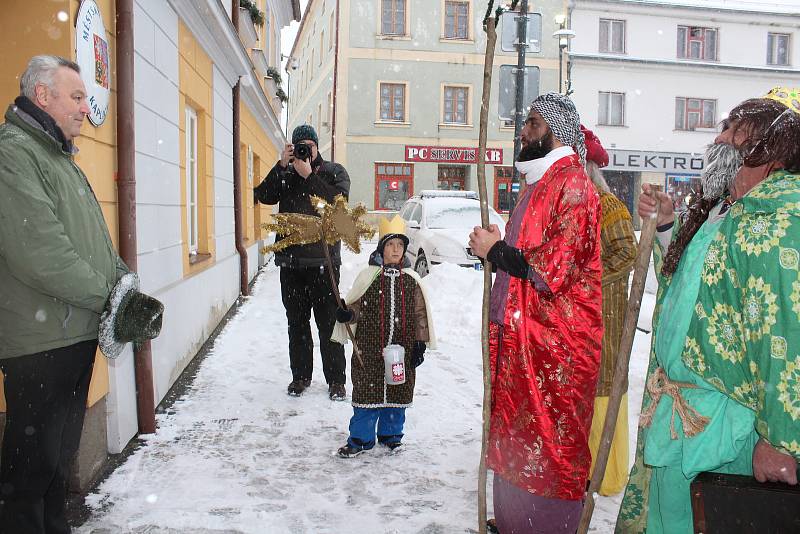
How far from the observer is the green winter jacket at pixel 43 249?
2139 millimetres

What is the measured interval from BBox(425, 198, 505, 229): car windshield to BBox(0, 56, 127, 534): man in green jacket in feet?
32.9

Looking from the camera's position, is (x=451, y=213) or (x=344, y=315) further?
(x=451, y=213)

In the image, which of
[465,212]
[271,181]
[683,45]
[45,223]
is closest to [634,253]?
[45,223]

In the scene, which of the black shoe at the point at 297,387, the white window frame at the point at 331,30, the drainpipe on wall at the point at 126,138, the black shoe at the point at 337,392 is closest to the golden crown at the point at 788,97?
the drainpipe on wall at the point at 126,138

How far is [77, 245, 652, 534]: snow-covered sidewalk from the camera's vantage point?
304 centimetres

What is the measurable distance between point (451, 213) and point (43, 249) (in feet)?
34.8

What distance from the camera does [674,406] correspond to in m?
1.95

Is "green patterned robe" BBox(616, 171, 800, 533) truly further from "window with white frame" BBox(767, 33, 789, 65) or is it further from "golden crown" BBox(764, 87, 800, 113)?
"window with white frame" BBox(767, 33, 789, 65)

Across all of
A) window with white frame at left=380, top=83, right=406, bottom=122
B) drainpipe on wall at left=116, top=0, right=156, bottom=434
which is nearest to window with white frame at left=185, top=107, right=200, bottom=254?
drainpipe on wall at left=116, top=0, right=156, bottom=434

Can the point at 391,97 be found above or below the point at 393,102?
above

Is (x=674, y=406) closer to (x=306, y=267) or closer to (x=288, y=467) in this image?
(x=288, y=467)

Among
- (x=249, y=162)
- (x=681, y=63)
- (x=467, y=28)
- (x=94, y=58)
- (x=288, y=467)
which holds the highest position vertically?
(x=467, y=28)

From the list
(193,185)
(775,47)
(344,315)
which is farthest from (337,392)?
(775,47)

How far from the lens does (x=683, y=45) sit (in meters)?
27.2
